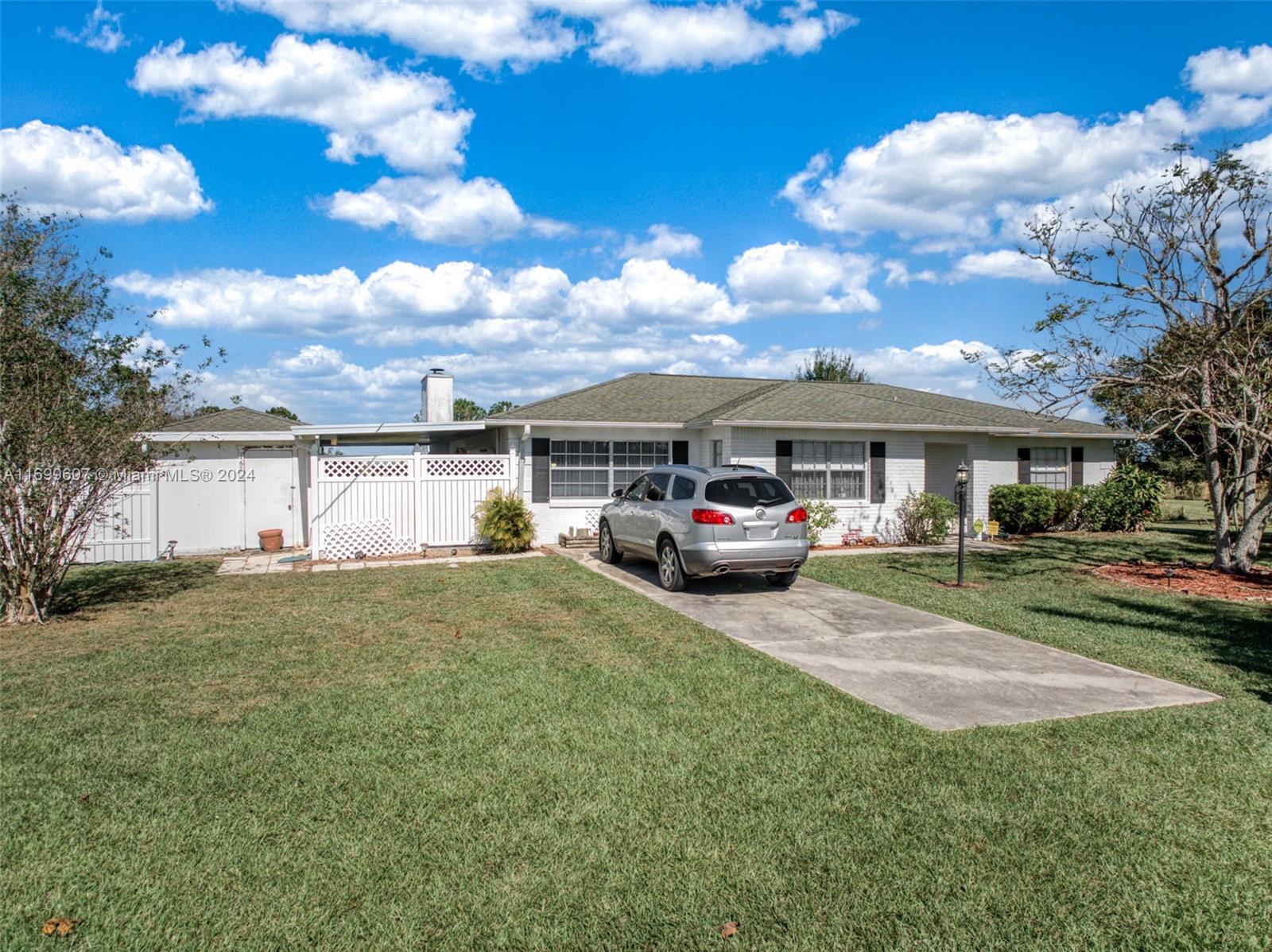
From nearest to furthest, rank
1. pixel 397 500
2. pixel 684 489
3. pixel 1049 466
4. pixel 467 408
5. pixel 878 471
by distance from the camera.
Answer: pixel 684 489
pixel 397 500
pixel 878 471
pixel 1049 466
pixel 467 408

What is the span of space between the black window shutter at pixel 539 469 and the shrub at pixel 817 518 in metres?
5.40

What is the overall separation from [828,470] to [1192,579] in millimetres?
6710

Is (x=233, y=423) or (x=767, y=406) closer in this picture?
(x=767, y=406)

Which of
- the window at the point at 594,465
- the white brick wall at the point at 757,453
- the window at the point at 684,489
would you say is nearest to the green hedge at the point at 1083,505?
the white brick wall at the point at 757,453

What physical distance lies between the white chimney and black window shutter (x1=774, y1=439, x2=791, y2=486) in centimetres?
804

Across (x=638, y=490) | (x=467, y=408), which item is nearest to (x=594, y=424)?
(x=638, y=490)

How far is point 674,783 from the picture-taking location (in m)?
4.27

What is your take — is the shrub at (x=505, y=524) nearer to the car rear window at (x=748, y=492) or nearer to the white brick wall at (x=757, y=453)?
the white brick wall at (x=757, y=453)

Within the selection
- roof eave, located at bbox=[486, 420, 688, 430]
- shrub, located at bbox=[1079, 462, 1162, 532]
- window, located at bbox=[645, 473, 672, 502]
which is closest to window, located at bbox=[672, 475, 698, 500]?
window, located at bbox=[645, 473, 672, 502]

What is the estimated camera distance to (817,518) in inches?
622

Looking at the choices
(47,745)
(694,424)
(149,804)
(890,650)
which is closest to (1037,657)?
(890,650)

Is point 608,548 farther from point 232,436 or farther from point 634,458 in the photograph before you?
point 232,436

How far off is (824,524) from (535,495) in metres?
6.08

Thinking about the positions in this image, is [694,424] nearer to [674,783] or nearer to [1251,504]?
[1251,504]
